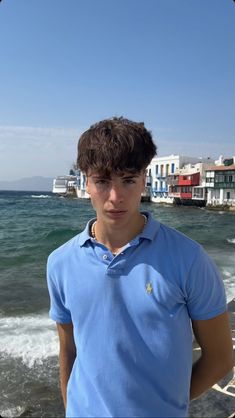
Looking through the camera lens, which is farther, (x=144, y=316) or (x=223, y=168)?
(x=223, y=168)

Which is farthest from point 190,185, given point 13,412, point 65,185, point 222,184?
point 13,412

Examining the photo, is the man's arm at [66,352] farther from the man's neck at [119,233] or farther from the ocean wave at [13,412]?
the ocean wave at [13,412]

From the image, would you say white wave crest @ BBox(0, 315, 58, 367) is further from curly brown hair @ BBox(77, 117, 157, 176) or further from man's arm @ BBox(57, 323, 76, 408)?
curly brown hair @ BBox(77, 117, 157, 176)

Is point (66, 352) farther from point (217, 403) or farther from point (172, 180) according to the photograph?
point (172, 180)

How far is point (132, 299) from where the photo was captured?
1310 millimetres

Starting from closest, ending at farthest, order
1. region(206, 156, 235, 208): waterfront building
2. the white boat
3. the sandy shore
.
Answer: the sandy shore, region(206, 156, 235, 208): waterfront building, the white boat

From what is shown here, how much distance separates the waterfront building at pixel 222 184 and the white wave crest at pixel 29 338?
44.6 m

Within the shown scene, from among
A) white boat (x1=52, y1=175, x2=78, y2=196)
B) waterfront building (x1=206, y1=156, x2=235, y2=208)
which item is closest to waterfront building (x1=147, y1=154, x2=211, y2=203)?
waterfront building (x1=206, y1=156, x2=235, y2=208)

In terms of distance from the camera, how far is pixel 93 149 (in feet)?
4.44

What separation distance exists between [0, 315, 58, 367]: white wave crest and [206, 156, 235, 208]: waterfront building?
4462 cm

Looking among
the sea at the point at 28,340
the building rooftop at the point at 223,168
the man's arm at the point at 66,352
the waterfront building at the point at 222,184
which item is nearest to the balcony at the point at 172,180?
the waterfront building at the point at 222,184

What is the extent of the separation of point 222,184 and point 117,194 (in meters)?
50.2

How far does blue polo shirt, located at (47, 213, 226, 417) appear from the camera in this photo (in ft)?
4.24

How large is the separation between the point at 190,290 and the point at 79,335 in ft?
1.51
